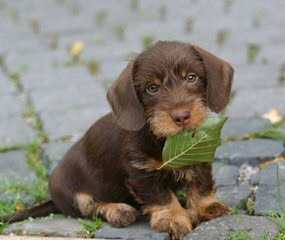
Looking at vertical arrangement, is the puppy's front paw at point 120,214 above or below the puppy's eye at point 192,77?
below

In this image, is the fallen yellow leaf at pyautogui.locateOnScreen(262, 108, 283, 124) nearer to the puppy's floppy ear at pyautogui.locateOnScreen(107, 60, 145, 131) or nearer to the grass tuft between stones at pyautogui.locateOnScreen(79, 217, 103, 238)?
the grass tuft between stones at pyautogui.locateOnScreen(79, 217, 103, 238)

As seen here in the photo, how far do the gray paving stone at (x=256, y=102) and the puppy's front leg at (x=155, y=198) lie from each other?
87.9 inches

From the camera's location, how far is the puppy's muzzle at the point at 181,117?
3.55 m

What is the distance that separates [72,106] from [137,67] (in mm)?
2999

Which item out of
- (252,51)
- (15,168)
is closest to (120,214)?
(15,168)

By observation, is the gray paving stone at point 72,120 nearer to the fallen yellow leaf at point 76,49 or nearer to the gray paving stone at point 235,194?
the gray paving stone at point 235,194

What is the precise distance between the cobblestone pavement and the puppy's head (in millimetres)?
649

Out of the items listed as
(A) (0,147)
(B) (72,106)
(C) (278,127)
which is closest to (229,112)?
(C) (278,127)

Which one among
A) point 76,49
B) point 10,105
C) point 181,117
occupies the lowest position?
point 10,105

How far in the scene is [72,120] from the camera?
6387 millimetres

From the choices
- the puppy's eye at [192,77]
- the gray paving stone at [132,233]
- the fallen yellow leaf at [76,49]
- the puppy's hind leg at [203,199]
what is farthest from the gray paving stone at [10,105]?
the puppy's eye at [192,77]

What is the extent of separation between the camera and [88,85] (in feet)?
24.0

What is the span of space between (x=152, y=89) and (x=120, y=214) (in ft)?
2.59

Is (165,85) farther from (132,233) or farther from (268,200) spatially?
(268,200)
